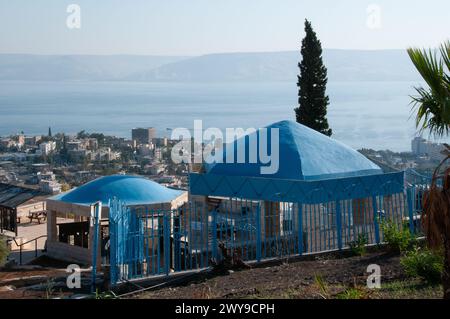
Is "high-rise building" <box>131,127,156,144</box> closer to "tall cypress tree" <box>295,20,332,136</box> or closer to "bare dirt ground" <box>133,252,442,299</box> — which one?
"tall cypress tree" <box>295,20,332,136</box>

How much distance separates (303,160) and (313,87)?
509 inches

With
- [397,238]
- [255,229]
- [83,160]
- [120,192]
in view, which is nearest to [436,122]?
[397,238]

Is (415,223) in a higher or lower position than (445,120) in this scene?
lower

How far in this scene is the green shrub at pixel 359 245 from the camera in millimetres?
11633

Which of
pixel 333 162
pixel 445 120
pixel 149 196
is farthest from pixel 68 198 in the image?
pixel 445 120

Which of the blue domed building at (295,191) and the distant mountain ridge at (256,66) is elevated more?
the distant mountain ridge at (256,66)

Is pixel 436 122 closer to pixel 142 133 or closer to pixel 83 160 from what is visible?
pixel 83 160

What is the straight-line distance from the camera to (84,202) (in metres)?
17.1

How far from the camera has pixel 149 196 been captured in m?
17.9

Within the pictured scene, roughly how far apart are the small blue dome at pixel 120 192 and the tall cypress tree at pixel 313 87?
1093 centimetres

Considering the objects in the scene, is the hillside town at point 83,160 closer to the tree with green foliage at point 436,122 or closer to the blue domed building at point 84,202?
the blue domed building at point 84,202

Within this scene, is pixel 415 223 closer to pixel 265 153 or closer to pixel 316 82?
pixel 265 153

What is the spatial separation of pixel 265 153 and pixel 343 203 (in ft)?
11.8

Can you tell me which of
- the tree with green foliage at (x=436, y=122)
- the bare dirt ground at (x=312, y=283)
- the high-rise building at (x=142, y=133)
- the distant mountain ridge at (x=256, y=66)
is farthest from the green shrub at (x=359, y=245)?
the distant mountain ridge at (x=256, y=66)
